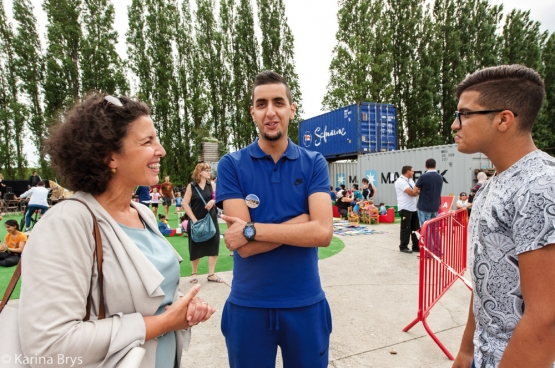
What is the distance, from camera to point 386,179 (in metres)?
16.4

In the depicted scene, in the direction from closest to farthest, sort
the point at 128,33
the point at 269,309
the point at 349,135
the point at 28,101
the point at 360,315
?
the point at 269,309 < the point at 360,315 < the point at 349,135 < the point at 28,101 < the point at 128,33

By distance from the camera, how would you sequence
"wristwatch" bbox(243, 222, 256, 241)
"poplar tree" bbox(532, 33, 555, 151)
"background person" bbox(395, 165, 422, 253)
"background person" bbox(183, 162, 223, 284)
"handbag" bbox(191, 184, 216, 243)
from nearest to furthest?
1. "wristwatch" bbox(243, 222, 256, 241)
2. "handbag" bbox(191, 184, 216, 243)
3. "background person" bbox(183, 162, 223, 284)
4. "background person" bbox(395, 165, 422, 253)
5. "poplar tree" bbox(532, 33, 555, 151)

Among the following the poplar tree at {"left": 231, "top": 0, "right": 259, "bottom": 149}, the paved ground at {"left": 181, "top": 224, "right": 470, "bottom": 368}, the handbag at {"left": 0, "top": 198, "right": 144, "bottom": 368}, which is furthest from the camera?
the poplar tree at {"left": 231, "top": 0, "right": 259, "bottom": 149}

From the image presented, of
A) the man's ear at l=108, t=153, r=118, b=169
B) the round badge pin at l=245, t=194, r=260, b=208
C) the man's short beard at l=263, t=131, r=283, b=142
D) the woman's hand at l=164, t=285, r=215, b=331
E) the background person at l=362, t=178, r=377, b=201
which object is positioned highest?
the man's short beard at l=263, t=131, r=283, b=142

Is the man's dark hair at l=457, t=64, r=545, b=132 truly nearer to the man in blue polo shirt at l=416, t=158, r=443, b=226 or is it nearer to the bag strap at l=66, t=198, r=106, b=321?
the bag strap at l=66, t=198, r=106, b=321

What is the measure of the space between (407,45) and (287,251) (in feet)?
98.0

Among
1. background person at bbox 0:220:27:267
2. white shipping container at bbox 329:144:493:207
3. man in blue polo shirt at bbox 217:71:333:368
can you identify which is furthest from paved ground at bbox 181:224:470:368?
white shipping container at bbox 329:144:493:207

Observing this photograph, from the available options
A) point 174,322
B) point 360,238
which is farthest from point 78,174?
point 360,238

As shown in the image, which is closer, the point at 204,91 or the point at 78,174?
the point at 78,174

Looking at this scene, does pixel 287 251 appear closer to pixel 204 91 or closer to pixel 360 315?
pixel 360 315

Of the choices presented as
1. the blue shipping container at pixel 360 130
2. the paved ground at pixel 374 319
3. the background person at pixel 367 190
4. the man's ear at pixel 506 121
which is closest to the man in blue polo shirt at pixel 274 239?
the man's ear at pixel 506 121

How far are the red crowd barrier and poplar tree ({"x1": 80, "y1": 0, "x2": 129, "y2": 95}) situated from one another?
25.4m

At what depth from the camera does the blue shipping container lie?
60.0 feet

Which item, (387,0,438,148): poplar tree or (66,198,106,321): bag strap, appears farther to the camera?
(387,0,438,148): poplar tree
